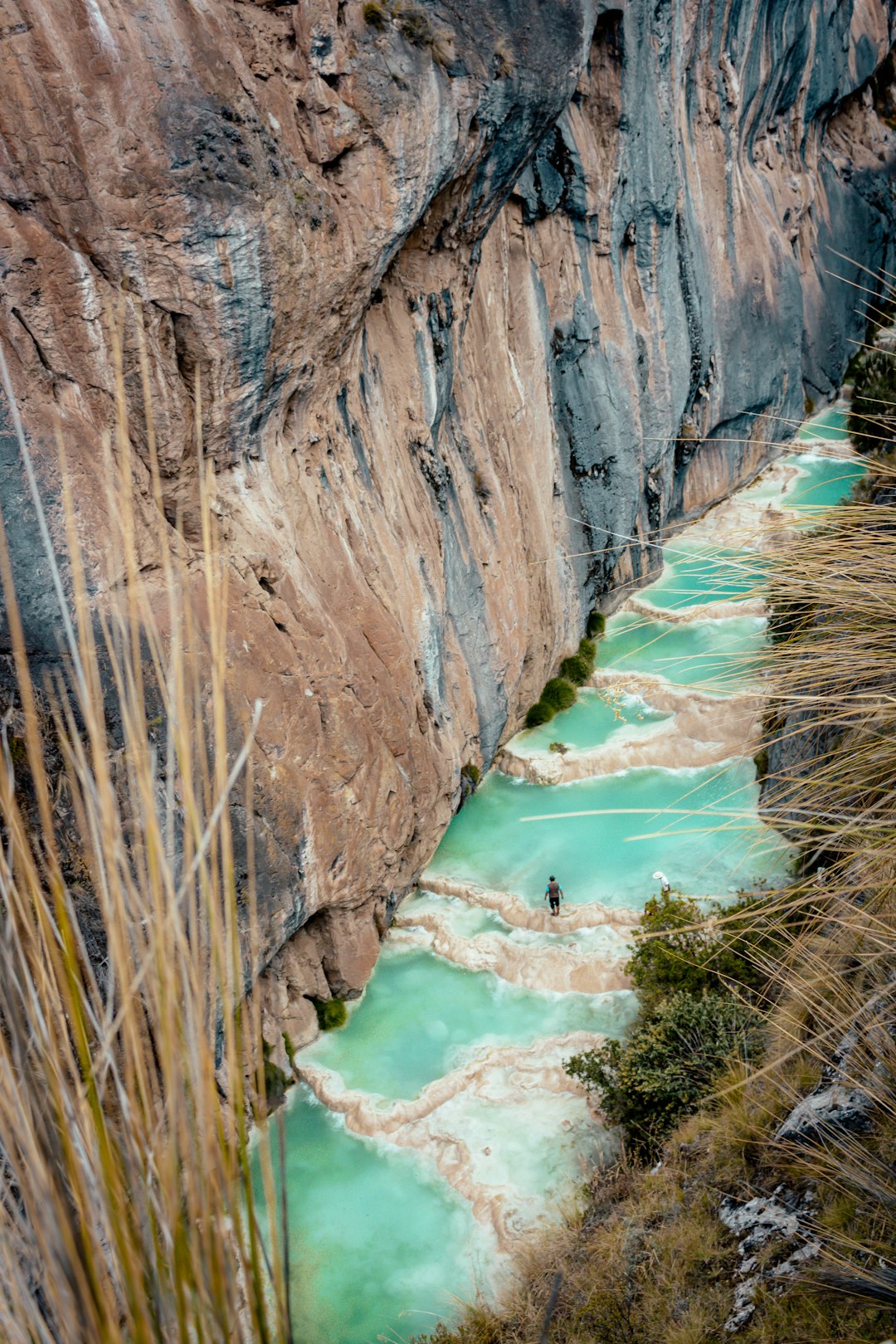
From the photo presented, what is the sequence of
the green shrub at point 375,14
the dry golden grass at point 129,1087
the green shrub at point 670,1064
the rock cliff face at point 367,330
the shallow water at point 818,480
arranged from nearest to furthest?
the dry golden grass at point 129,1087
the rock cliff face at point 367,330
the green shrub at point 670,1064
the green shrub at point 375,14
the shallow water at point 818,480

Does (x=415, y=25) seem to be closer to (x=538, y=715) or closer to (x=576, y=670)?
(x=538, y=715)

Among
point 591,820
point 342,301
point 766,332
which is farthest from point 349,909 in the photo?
point 766,332

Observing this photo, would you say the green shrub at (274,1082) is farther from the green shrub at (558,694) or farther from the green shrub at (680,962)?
the green shrub at (558,694)

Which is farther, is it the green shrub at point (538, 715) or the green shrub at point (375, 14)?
the green shrub at point (538, 715)

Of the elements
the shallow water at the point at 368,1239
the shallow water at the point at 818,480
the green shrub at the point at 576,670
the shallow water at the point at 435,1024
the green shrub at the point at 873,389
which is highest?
the green shrub at the point at 873,389

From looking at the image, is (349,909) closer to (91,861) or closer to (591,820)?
(591,820)

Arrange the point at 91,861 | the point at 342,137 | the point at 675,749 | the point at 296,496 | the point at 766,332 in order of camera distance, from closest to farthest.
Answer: the point at 91,861, the point at 342,137, the point at 296,496, the point at 675,749, the point at 766,332

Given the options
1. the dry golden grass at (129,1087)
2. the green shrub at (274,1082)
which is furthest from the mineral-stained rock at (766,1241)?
the green shrub at (274,1082)

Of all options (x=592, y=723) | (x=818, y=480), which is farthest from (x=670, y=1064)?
(x=818, y=480)
